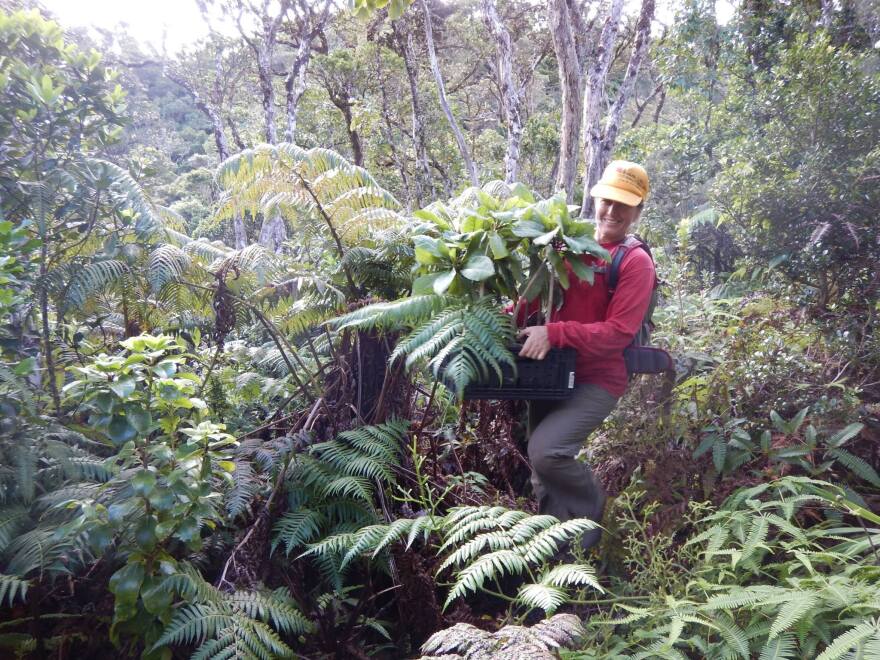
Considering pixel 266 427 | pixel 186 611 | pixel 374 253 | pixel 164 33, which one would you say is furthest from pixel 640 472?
pixel 164 33

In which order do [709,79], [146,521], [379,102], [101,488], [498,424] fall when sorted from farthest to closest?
1. [379,102]
2. [709,79]
3. [498,424]
4. [101,488]
5. [146,521]

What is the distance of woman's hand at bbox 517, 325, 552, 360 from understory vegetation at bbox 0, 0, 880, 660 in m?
0.11

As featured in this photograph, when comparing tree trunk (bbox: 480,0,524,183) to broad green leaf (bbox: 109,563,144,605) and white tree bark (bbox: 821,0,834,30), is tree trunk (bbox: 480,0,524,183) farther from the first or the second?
broad green leaf (bbox: 109,563,144,605)

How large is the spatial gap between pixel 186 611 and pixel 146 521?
16.5 inches

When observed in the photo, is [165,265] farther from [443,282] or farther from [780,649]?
[780,649]

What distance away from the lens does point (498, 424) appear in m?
4.02

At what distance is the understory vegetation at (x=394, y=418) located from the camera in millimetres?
2512

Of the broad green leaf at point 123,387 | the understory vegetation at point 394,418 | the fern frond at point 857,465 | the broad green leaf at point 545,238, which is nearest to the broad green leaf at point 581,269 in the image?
the understory vegetation at point 394,418

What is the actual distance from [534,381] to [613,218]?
0.94 meters

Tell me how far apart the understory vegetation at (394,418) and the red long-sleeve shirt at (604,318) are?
14 centimetres

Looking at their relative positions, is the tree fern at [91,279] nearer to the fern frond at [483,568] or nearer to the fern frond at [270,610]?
the fern frond at [270,610]

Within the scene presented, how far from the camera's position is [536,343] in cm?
288

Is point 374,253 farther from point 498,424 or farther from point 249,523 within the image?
point 249,523

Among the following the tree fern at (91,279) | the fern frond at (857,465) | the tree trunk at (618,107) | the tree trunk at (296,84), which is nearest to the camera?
the fern frond at (857,465)
